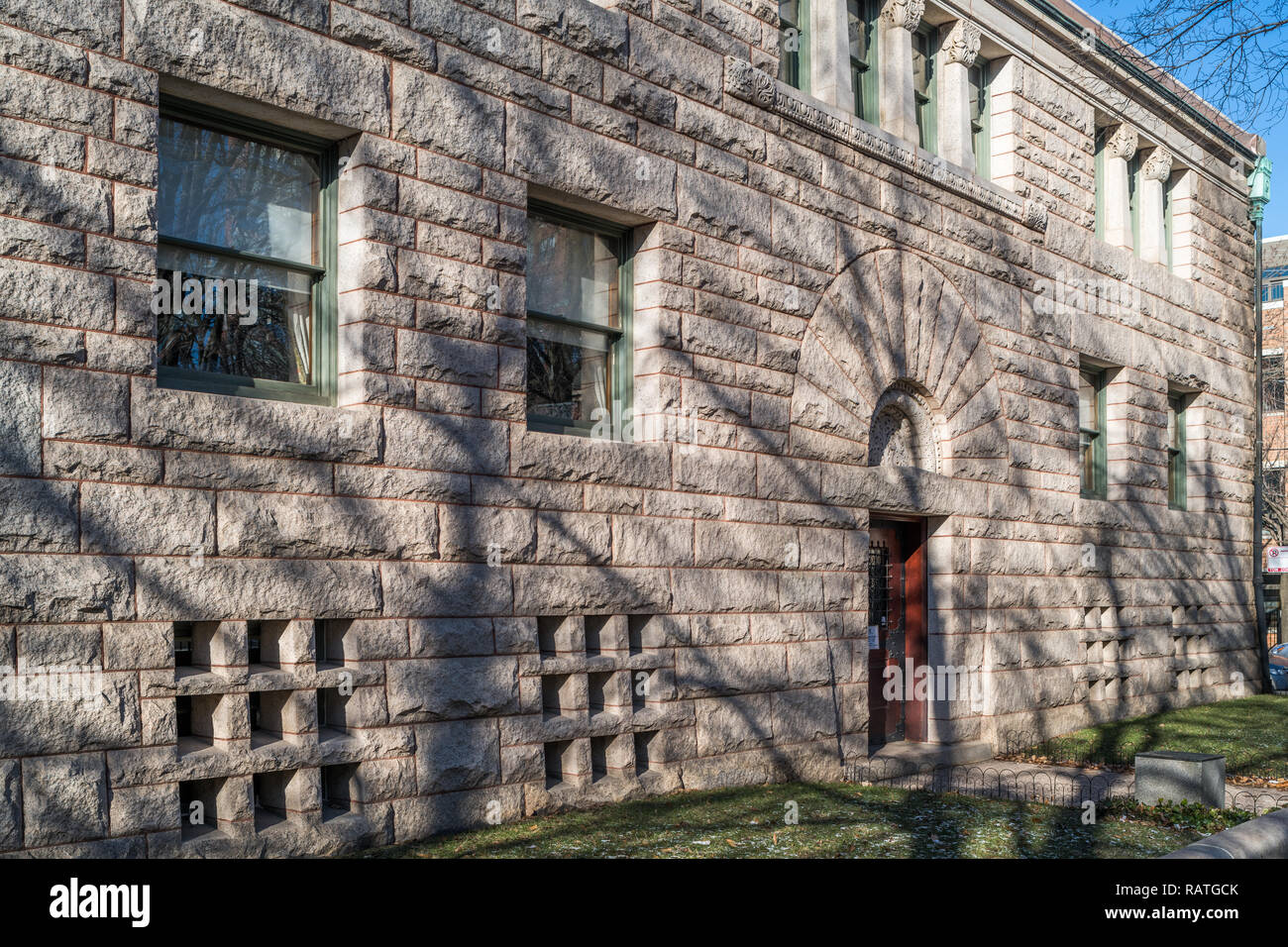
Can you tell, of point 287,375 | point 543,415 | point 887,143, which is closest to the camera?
point 287,375

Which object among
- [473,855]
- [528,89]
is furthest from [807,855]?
[528,89]

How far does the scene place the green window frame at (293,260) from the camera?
22.6 ft

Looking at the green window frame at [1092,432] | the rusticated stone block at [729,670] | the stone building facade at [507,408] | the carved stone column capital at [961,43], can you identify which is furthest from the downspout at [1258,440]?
the rusticated stone block at [729,670]

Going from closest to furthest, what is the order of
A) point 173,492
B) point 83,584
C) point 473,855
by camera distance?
point 83,584 < point 173,492 < point 473,855

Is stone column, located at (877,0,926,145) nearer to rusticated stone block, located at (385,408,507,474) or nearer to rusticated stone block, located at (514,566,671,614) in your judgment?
rusticated stone block, located at (514,566,671,614)

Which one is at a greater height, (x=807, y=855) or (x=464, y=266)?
(x=464, y=266)

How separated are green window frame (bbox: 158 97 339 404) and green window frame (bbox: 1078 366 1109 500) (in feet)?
36.2

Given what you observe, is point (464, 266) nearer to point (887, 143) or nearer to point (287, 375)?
point (287, 375)

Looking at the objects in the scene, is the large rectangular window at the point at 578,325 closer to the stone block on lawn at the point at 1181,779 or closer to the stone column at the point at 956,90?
the stone block on lawn at the point at 1181,779

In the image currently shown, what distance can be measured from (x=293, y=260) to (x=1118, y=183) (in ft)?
42.7

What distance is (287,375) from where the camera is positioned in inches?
293

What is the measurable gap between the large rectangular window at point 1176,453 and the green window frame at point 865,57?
8340 millimetres

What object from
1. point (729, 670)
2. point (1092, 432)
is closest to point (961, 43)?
point (1092, 432)
